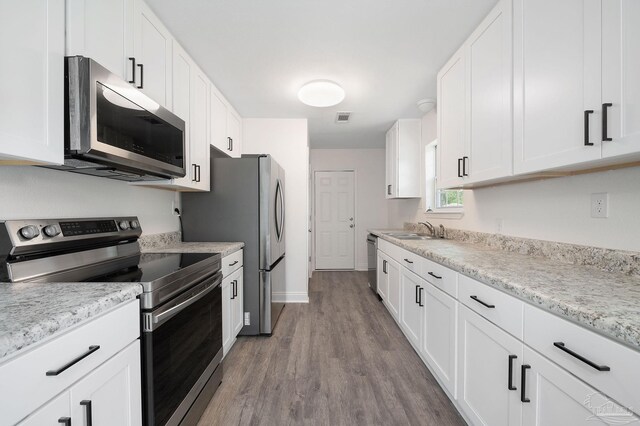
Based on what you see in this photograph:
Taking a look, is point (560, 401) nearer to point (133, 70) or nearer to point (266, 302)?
point (266, 302)

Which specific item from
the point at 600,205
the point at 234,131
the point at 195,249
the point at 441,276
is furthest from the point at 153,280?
the point at 234,131

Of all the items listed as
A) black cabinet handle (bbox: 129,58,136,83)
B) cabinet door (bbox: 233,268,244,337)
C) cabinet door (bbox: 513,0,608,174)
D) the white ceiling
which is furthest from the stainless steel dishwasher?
black cabinet handle (bbox: 129,58,136,83)

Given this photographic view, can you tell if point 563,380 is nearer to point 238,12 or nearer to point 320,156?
point 238,12

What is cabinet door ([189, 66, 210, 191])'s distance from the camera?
220 cm

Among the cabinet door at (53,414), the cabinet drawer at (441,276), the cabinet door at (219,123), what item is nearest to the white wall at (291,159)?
the cabinet door at (219,123)

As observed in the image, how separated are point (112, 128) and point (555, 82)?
2002mm

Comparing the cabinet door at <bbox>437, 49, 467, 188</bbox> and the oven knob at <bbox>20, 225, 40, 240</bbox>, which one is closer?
the oven knob at <bbox>20, 225, 40, 240</bbox>

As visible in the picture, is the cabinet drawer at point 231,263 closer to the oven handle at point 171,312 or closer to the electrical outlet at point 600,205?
the oven handle at point 171,312

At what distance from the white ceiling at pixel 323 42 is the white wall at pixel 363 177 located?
2353 mm

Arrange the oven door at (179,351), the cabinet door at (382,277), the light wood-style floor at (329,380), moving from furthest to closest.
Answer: the cabinet door at (382,277) < the light wood-style floor at (329,380) < the oven door at (179,351)

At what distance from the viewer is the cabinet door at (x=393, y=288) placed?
8.89 feet

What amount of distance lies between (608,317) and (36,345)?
56.6 inches

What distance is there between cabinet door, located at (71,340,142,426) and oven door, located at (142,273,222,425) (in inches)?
1.8

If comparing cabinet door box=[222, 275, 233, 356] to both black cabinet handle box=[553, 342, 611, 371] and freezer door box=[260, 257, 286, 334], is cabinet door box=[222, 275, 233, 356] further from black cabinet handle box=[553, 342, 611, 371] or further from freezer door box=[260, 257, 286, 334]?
black cabinet handle box=[553, 342, 611, 371]
